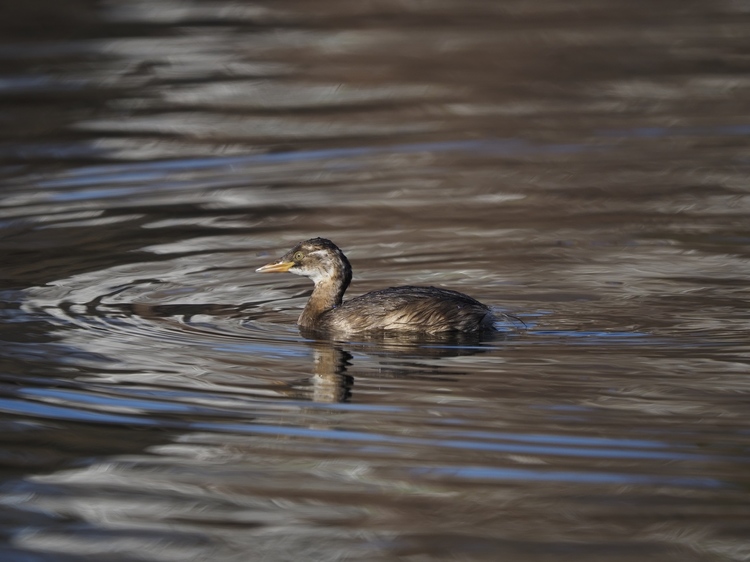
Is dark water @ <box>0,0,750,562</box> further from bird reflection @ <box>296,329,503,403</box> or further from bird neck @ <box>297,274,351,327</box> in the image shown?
bird neck @ <box>297,274,351,327</box>

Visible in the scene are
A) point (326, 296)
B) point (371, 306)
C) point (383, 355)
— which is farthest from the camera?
point (326, 296)

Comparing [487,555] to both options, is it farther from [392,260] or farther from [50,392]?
[392,260]

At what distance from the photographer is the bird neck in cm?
862

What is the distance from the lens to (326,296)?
8695mm

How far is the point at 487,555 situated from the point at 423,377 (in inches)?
84.0

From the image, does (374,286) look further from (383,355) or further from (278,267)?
(383,355)

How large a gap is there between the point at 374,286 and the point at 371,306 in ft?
4.09

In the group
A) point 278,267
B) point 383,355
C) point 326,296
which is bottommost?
Result: point 383,355

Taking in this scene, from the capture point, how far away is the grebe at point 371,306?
8148mm

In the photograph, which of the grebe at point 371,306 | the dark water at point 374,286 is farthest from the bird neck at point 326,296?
the dark water at point 374,286

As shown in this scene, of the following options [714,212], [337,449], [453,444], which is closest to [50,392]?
[337,449]

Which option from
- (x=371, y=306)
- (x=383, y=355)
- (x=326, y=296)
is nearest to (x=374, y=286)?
(x=326, y=296)

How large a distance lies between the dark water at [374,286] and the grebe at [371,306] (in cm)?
19

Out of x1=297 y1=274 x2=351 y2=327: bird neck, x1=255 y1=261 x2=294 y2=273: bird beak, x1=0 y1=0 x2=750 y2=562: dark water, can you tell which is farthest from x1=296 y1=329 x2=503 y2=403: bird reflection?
x1=255 y1=261 x2=294 y2=273: bird beak
